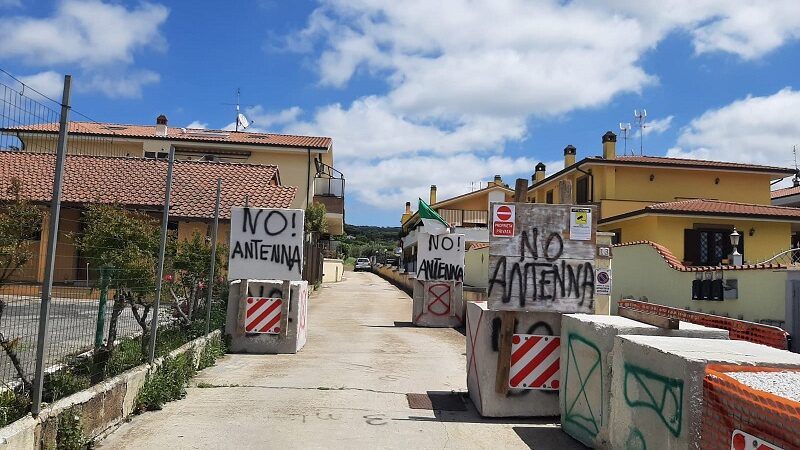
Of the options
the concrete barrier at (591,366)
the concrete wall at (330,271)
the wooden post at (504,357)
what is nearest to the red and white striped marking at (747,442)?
the concrete barrier at (591,366)

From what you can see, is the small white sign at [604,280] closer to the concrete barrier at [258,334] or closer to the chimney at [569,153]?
the concrete barrier at [258,334]

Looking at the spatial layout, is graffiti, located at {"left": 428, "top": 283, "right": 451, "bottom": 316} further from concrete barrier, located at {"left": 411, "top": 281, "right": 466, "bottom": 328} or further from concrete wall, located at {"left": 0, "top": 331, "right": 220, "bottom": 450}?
concrete wall, located at {"left": 0, "top": 331, "right": 220, "bottom": 450}

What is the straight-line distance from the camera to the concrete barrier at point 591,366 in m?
5.57

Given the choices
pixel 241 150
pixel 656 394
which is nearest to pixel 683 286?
pixel 656 394

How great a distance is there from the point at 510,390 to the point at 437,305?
9.62 meters

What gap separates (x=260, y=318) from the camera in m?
11.6

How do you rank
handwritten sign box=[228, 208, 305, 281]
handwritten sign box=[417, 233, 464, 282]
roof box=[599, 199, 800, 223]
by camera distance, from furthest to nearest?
roof box=[599, 199, 800, 223], handwritten sign box=[417, 233, 464, 282], handwritten sign box=[228, 208, 305, 281]

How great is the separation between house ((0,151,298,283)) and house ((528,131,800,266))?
1165 centimetres

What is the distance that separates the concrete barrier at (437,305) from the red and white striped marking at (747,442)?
1344cm

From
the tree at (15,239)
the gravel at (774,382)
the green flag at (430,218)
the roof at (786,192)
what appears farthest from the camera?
the roof at (786,192)

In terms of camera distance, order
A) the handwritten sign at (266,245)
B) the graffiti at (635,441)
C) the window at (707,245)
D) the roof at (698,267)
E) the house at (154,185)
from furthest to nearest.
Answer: the window at (707,245) < the house at (154,185) < the roof at (698,267) < the handwritten sign at (266,245) < the graffiti at (635,441)

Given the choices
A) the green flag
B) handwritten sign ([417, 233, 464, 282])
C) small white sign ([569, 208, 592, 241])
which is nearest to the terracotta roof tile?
the green flag

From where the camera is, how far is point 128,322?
27.2 feet

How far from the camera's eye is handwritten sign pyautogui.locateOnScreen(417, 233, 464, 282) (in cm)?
1684
